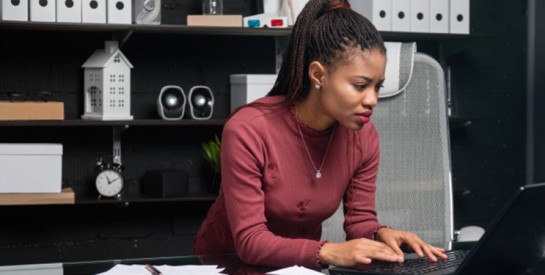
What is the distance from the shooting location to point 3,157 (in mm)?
3008

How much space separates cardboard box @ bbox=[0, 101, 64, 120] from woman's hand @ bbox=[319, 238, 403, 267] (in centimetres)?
182

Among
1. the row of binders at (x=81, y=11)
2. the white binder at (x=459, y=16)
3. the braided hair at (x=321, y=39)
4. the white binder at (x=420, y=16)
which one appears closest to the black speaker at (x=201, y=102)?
the row of binders at (x=81, y=11)

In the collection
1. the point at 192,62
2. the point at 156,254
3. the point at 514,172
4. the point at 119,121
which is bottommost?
the point at 156,254

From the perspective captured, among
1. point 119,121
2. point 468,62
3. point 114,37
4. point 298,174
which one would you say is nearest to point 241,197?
point 298,174

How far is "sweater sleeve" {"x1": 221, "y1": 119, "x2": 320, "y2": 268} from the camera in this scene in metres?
1.56

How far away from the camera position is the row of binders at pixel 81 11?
2996 millimetres

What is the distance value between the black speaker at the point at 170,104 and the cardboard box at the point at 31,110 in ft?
1.30

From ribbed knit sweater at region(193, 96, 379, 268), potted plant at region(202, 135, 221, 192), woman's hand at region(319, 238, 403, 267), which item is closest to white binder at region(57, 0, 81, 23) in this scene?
potted plant at region(202, 135, 221, 192)

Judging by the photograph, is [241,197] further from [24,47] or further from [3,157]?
[24,47]

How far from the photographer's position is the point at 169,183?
10.7 ft

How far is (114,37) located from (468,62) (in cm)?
160

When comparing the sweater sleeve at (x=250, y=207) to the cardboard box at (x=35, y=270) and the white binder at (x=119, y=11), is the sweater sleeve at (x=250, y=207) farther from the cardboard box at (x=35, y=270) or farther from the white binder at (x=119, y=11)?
the white binder at (x=119, y=11)

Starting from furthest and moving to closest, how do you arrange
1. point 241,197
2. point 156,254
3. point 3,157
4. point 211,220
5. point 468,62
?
1. point 468,62
2. point 156,254
3. point 3,157
4. point 211,220
5. point 241,197

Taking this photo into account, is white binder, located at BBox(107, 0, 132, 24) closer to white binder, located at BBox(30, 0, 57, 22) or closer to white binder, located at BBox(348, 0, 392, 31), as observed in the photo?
white binder, located at BBox(30, 0, 57, 22)
